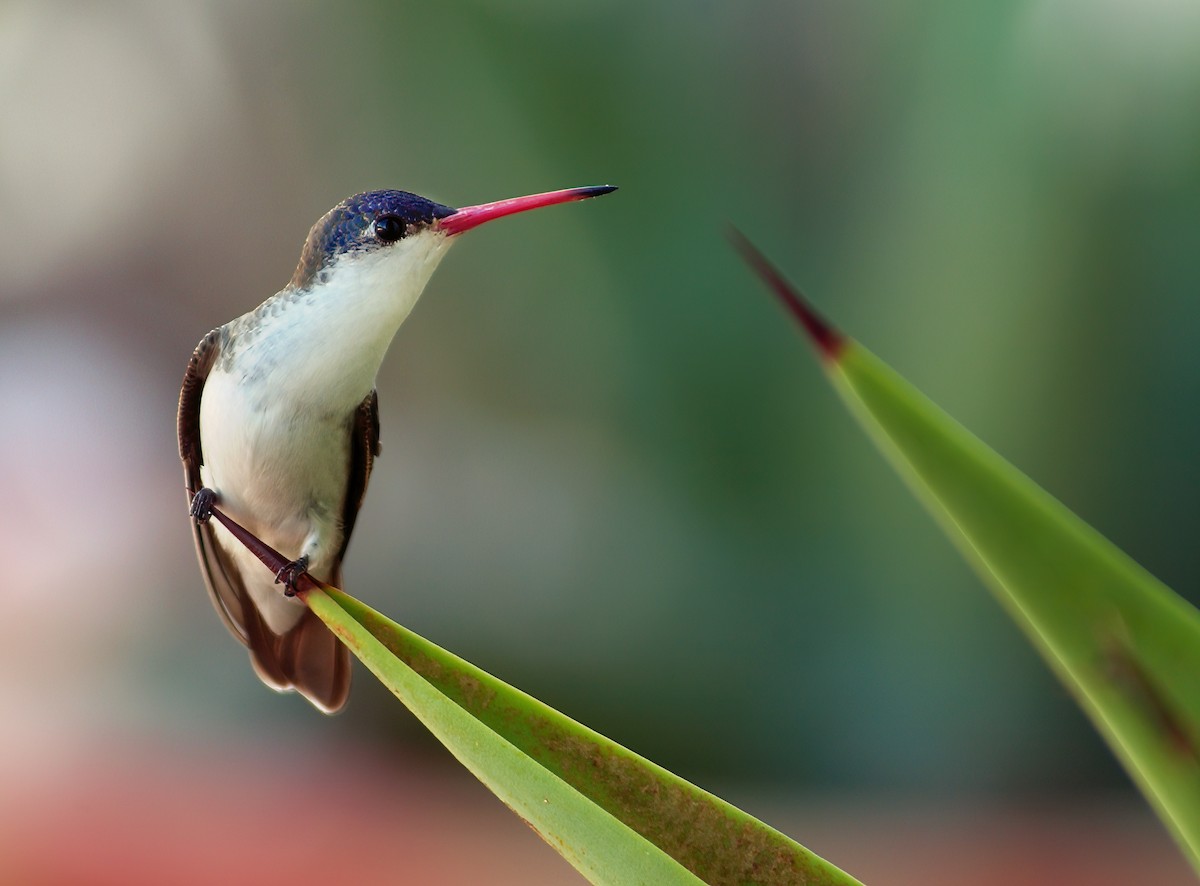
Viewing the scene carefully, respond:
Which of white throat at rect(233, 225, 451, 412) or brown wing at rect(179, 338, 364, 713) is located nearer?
white throat at rect(233, 225, 451, 412)

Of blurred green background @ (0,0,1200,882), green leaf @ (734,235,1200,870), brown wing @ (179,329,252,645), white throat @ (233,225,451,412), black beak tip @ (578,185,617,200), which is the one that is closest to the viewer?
green leaf @ (734,235,1200,870)

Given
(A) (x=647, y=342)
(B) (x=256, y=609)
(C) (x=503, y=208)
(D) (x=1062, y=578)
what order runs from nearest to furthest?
(D) (x=1062, y=578), (C) (x=503, y=208), (B) (x=256, y=609), (A) (x=647, y=342)

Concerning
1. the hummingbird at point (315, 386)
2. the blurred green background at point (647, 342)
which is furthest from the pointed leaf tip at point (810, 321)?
the blurred green background at point (647, 342)

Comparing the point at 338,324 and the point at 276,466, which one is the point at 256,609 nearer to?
the point at 276,466

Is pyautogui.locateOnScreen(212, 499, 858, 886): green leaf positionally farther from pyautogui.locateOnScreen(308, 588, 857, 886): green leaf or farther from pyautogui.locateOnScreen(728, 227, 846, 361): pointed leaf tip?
pyautogui.locateOnScreen(728, 227, 846, 361): pointed leaf tip

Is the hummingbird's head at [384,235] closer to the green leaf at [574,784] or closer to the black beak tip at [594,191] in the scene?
the black beak tip at [594,191]

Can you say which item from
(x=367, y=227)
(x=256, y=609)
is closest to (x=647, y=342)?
(x=256, y=609)

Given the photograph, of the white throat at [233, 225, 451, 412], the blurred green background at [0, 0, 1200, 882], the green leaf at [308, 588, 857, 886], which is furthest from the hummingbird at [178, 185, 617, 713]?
the blurred green background at [0, 0, 1200, 882]
